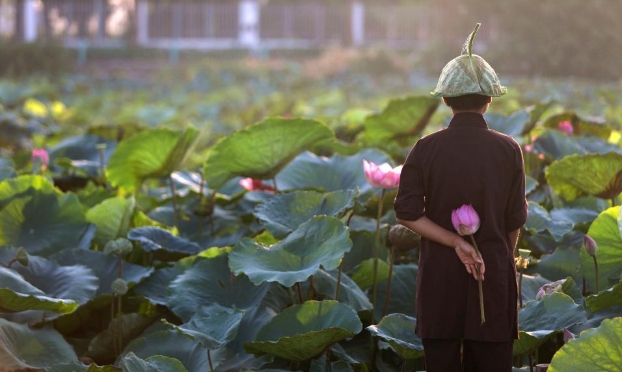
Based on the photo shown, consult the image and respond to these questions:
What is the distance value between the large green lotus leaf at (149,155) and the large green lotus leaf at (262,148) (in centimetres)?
18

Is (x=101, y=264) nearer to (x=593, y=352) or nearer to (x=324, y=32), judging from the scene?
(x=593, y=352)

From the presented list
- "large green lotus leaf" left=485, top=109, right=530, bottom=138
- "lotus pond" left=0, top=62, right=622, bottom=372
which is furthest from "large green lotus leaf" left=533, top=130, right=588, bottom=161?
"large green lotus leaf" left=485, top=109, right=530, bottom=138

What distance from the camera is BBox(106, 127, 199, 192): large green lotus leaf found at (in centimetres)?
256

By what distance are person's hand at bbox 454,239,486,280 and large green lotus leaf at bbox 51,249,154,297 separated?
0.95m

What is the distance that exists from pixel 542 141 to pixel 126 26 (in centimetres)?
3354

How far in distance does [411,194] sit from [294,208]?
0.70 m

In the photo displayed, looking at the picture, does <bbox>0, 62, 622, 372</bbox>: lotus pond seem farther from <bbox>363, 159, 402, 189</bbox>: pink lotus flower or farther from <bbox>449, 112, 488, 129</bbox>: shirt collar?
<bbox>449, 112, 488, 129</bbox>: shirt collar

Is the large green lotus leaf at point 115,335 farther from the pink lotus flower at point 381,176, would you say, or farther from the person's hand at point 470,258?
the person's hand at point 470,258

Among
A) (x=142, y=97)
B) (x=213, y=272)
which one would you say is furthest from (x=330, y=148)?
(x=142, y=97)

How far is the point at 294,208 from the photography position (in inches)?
84.7

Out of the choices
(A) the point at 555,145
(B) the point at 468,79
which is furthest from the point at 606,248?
(A) the point at 555,145

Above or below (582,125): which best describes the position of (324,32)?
below

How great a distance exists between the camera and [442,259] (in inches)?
58.1

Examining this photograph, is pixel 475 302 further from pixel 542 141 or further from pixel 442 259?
pixel 542 141
